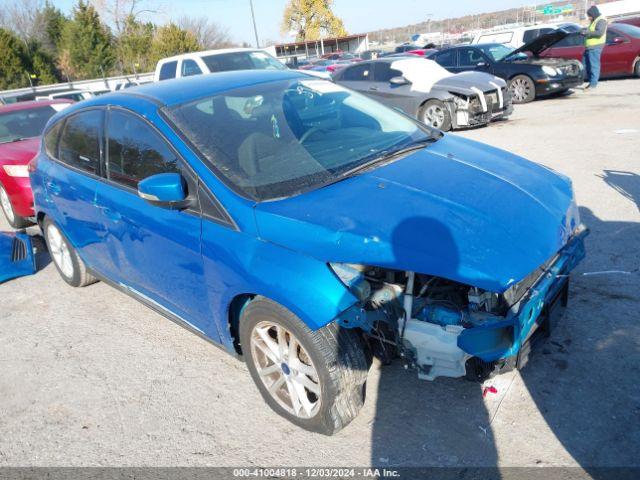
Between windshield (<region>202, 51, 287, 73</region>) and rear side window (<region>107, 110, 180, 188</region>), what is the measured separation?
6.78m

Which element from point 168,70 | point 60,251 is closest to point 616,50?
point 168,70

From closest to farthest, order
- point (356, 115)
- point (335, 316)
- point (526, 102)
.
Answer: point (335, 316)
point (356, 115)
point (526, 102)

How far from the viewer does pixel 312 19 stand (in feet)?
216

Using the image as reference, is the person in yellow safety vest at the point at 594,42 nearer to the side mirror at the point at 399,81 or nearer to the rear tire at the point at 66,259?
the side mirror at the point at 399,81

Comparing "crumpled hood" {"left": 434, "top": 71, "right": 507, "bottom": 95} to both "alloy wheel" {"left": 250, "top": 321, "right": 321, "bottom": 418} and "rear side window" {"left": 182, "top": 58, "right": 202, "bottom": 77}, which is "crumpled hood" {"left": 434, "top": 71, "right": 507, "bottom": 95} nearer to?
"rear side window" {"left": 182, "top": 58, "right": 202, "bottom": 77}

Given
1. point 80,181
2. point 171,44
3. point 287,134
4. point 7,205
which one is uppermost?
point 171,44

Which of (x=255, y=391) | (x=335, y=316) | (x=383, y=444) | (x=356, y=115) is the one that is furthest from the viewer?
(x=356, y=115)

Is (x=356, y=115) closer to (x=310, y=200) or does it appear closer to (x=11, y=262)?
(x=310, y=200)

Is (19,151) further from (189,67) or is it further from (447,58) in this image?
(447,58)

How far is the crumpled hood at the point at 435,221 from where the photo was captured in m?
2.43

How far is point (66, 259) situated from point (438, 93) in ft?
24.8

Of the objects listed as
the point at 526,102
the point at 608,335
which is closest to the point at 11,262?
the point at 608,335

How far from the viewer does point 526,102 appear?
13.3 meters

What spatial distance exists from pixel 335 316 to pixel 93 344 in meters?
2.45
